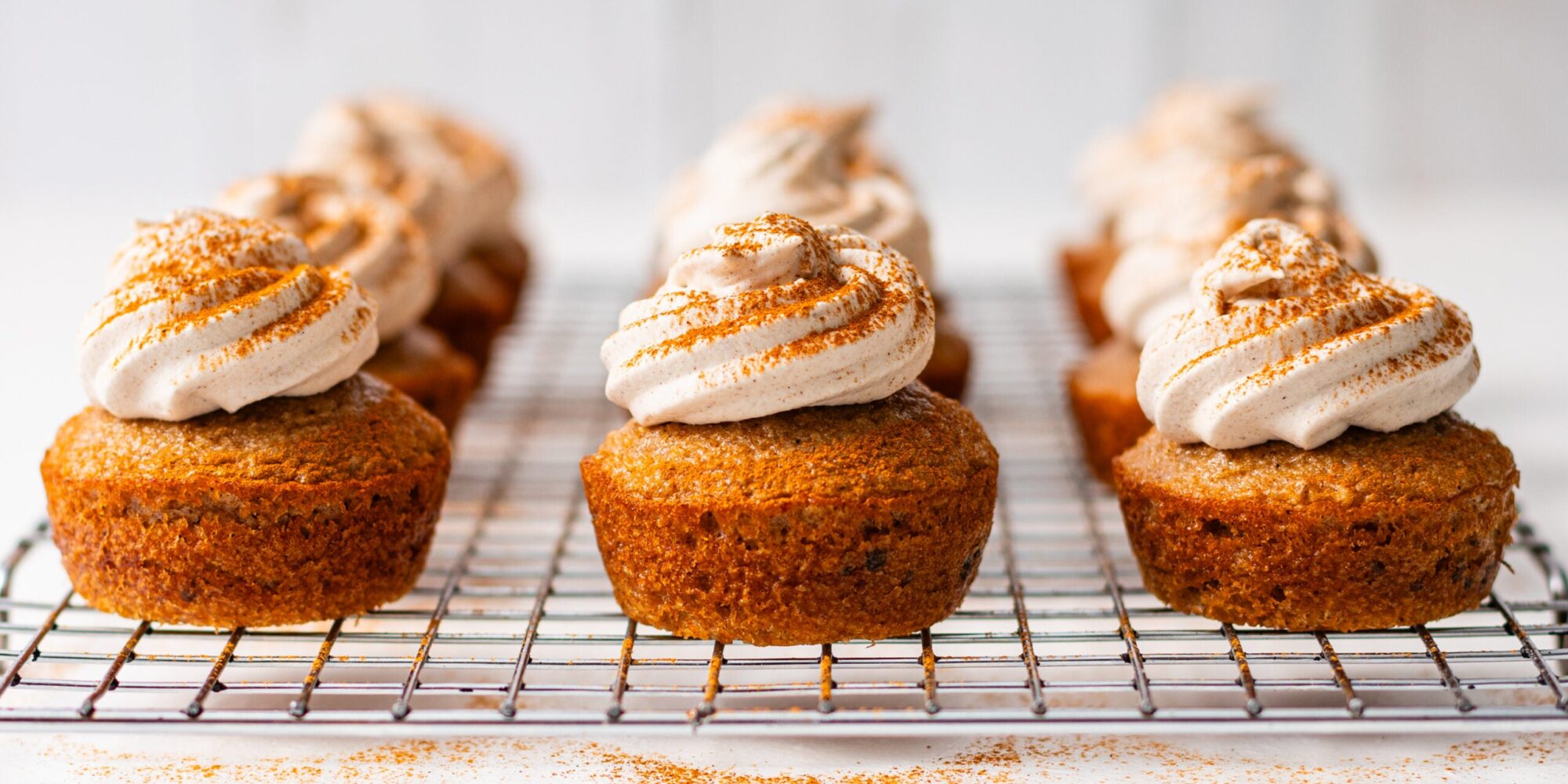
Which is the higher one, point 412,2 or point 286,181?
point 286,181

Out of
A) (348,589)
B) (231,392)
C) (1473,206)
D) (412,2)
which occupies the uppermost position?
(231,392)

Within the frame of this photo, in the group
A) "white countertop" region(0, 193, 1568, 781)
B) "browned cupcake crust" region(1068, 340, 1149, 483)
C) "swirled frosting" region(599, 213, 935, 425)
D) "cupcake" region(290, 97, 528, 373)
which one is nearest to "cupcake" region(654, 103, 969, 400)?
"browned cupcake crust" region(1068, 340, 1149, 483)

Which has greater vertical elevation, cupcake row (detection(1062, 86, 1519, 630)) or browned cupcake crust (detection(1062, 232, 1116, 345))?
cupcake row (detection(1062, 86, 1519, 630))

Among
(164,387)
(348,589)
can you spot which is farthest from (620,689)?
(164,387)

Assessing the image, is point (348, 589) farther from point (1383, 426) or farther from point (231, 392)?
point (1383, 426)

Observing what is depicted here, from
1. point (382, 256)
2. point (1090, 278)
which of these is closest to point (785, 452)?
point (382, 256)

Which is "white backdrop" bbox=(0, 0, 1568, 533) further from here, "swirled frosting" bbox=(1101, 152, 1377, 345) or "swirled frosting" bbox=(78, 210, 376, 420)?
"swirled frosting" bbox=(78, 210, 376, 420)

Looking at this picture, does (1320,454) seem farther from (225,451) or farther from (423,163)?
(423,163)
